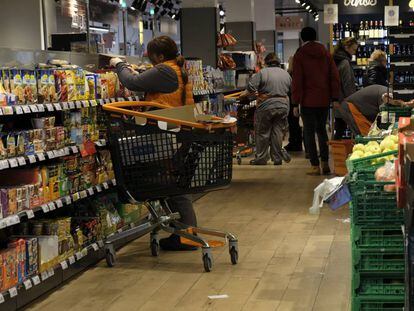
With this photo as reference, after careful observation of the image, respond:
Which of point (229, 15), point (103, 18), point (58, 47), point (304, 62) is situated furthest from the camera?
point (103, 18)

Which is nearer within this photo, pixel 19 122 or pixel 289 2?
pixel 19 122

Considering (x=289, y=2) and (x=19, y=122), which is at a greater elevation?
(x=289, y=2)

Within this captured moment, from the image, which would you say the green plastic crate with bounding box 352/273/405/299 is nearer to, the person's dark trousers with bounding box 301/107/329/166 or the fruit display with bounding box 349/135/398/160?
the fruit display with bounding box 349/135/398/160

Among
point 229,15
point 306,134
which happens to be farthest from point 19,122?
point 229,15

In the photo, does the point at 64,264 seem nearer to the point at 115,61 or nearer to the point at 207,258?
the point at 207,258

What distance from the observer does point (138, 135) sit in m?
5.53

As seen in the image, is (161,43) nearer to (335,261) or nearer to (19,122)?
(19,122)

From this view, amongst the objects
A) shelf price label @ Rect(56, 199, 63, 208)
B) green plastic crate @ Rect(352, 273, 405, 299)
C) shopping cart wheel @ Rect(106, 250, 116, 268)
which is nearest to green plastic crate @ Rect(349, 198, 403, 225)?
green plastic crate @ Rect(352, 273, 405, 299)

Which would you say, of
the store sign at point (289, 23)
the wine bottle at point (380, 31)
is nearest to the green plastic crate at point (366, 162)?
the wine bottle at point (380, 31)

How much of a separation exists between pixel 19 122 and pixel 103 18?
17234 mm

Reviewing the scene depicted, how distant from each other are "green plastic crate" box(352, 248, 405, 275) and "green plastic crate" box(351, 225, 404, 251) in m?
0.03

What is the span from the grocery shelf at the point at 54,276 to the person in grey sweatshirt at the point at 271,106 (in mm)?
5262

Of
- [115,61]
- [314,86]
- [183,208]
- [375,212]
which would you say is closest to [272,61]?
[314,86]

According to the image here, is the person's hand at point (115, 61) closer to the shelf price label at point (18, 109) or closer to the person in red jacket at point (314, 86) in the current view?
the shelf price label at point (18, 109)
